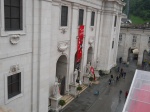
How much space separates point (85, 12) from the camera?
87.2ft

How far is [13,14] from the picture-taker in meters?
12.7

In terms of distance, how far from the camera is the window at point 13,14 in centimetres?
1221

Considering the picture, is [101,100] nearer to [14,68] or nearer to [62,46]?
[62,46]

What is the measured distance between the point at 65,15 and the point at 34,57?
8.60 meters

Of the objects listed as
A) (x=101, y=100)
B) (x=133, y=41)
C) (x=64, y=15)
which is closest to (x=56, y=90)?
(x=101, y=100)

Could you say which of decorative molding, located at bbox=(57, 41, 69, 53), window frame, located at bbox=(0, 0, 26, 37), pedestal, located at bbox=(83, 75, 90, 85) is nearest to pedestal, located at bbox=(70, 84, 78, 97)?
pedestal, located at bbox=(83, 75, 90, 85)

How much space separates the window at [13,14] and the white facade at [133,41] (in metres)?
35.4

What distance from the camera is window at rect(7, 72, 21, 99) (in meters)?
13.2

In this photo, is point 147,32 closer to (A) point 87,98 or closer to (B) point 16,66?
(A) point 87,98

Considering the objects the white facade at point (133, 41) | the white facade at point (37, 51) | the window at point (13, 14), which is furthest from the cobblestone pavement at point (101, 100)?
the white facade at point (133, 41)

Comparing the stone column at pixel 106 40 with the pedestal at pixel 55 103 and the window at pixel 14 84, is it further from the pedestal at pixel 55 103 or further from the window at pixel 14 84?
the window at pixel 14 84

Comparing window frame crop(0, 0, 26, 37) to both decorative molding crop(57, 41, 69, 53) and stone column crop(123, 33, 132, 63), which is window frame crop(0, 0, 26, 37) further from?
stone column crop(123, 33, 132, 63)

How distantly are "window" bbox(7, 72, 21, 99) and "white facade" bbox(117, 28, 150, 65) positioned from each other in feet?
117

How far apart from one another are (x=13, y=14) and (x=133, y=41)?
36.5 metres
